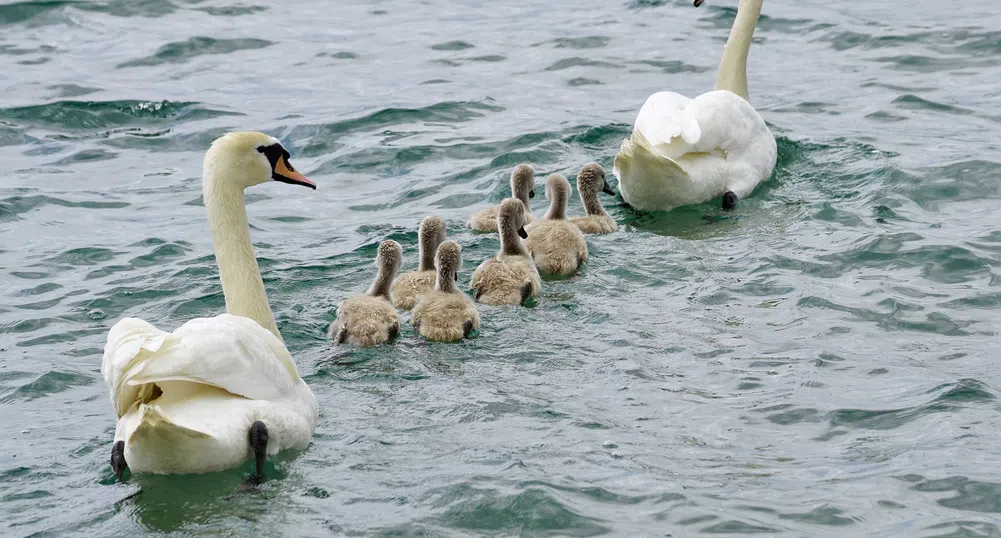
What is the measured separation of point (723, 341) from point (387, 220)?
13.6ft

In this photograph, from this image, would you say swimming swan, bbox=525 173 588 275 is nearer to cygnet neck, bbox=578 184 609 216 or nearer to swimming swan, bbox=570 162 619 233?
swimming swan, bbox=570 162 619 233

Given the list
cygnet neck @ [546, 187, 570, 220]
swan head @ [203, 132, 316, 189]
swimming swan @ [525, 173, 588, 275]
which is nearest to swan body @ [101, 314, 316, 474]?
swan head @ [203, 132, 316, 189]

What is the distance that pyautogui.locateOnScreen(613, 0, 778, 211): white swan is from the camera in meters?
11.1

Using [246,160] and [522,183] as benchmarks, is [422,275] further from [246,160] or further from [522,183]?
[246,160]

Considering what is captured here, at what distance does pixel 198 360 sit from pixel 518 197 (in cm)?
514

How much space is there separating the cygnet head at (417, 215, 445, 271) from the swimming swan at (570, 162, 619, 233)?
143cm

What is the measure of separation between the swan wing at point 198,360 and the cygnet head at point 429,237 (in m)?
2.90

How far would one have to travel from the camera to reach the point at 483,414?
746 centimetres

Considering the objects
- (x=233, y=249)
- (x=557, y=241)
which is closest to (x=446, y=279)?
(x=557, y=241)

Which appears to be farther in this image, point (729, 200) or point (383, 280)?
point (729, 200)

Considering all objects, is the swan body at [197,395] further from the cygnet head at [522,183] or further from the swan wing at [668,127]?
the swan wing at [668,127]

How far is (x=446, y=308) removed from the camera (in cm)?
884

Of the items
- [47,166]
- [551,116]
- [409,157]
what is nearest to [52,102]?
[47,166]

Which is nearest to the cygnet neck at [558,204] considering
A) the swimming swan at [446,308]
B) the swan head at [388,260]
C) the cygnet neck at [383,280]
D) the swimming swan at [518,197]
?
the swimming swan at [518,197]
